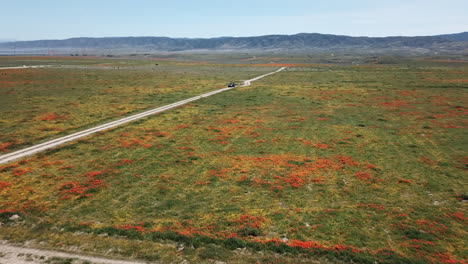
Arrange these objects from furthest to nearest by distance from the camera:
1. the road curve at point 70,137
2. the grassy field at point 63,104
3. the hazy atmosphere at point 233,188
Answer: the grassy field at point 63,104 → the road curve at point 70,137 → the hazy atmosphere at point 233,188

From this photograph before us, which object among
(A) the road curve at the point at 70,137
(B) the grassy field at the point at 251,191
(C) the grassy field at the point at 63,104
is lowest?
(B) the grassy field at the point at 251,191

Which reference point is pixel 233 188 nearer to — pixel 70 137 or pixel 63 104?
pixel 70 137

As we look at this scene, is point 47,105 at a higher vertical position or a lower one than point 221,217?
higher

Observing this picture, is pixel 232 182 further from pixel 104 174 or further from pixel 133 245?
pixel 104 174

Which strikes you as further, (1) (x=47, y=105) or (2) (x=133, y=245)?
(1) (x=47, y=105)

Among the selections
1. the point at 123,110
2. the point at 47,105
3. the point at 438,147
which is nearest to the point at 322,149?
the point at 438,147

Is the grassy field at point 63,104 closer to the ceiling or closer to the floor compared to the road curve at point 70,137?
closer to the ceiling

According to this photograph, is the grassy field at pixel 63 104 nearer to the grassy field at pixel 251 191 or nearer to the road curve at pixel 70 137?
the grassy field at pixel 251 191

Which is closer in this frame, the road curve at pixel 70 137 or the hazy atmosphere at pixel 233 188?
the hazy atmosphere at pixel 233 188

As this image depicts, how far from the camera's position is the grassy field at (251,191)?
1650cm

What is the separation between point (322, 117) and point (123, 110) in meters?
39.4

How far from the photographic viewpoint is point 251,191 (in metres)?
23.4

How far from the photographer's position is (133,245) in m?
16.4

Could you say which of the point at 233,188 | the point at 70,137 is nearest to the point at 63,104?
the point at 70,137
